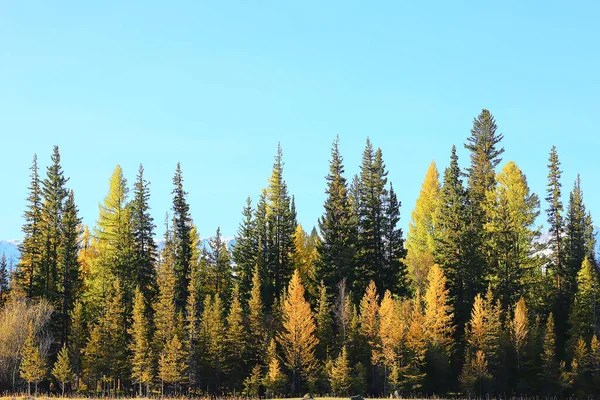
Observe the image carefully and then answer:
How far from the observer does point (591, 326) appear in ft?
254

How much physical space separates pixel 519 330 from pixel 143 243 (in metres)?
42.9

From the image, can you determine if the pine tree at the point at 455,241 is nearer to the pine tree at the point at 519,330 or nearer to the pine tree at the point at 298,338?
the pine tree at the point at 519,330

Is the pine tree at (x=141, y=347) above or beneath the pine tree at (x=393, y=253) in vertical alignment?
beneath

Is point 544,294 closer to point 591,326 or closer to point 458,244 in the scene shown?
point 591,326

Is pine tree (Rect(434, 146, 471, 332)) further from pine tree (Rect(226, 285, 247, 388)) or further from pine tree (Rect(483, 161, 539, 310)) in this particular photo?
pine tree (Rect(226, 285, 247, 388))

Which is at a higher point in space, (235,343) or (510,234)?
(510,234)

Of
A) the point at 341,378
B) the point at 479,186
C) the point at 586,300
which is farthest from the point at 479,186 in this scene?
the point at 341,378

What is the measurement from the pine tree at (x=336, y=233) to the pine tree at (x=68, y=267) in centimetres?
2896

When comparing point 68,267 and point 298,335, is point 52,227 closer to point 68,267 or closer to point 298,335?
point 68,267

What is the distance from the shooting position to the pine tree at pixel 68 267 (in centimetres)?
8156

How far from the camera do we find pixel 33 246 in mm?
83750

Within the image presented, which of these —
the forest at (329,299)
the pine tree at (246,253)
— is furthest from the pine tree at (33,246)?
the pine tree at (246,253)

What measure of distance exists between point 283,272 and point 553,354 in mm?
32007

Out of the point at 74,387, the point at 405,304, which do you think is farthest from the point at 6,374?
the point at 405,304
